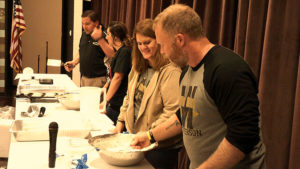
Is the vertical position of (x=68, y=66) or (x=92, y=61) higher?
(x=92, y=61)

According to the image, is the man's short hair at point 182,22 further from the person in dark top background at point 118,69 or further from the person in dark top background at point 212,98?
the person in dark top background at point 118,69

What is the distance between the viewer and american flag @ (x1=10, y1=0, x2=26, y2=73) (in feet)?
21.8

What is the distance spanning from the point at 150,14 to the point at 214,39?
1.35m

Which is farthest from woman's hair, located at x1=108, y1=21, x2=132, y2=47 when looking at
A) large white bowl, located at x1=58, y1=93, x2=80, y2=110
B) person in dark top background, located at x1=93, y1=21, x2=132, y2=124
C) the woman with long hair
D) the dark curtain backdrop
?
the dark curtain backdrop

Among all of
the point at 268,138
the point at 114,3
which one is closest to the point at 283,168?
the point at 268,138

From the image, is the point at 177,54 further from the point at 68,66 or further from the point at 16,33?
the point at 16,33

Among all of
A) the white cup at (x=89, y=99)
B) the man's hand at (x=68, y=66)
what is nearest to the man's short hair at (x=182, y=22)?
the white cup at (x=89, y=99)

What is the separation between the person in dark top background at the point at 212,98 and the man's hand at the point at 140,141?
27 centimetres

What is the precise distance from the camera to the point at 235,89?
1126 mm

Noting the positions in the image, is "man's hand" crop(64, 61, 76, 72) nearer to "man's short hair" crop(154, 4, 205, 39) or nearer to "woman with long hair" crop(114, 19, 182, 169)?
"woman with long hair" crop(114, 19, 182, 169)

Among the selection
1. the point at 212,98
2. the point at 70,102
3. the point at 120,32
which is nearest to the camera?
the point at 212,98

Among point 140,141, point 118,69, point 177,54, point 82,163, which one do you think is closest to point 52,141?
point 82,163

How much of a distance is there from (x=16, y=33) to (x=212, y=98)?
20.5 ft

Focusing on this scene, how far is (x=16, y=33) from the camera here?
267 inches
